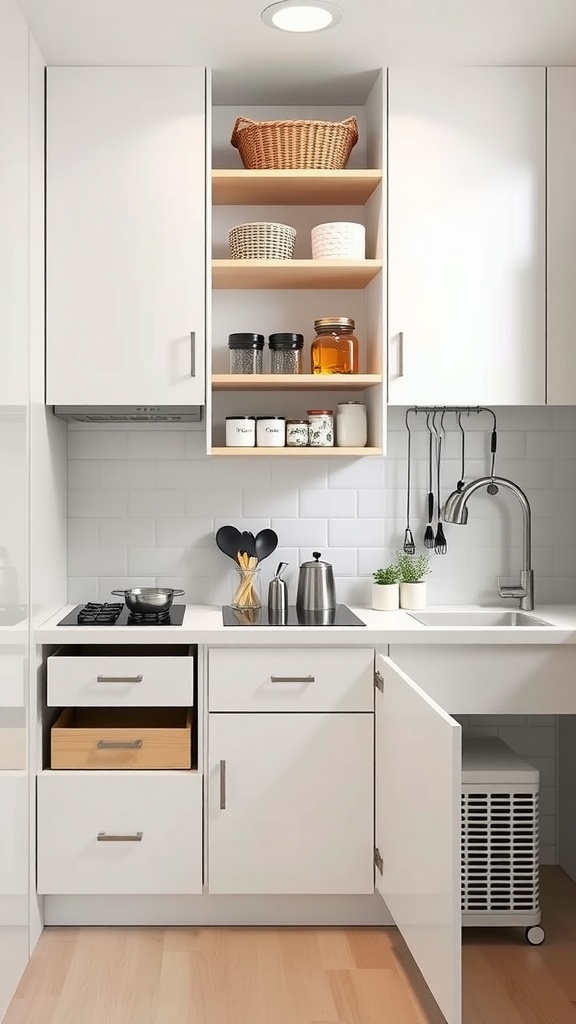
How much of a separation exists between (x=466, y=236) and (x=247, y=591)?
1309 millimetres

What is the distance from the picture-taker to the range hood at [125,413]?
10.0ft

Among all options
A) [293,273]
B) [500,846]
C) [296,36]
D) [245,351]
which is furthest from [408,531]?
[296,36]

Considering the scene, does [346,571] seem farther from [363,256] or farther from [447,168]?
[447,168]

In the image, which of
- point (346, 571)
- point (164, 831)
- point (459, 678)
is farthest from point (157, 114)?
point (164, 831)

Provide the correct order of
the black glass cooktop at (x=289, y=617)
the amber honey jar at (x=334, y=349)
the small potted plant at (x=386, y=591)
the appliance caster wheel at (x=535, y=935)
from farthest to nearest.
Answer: the small potted plant at (x=386, y=591) → the amber honey jar at (x=334, y=349) → the black glass cooktop at (x=289, y=617) → the appliance caster wheel at (x=535, y=935)

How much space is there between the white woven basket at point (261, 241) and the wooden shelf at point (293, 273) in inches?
1.6

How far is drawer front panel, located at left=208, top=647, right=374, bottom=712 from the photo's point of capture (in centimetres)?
A: 280

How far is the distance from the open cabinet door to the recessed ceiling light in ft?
5.70

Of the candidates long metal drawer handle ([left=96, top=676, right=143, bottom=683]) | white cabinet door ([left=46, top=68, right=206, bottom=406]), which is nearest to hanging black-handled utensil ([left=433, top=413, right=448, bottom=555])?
white cabinet door ([left=46, top=68, right=206, bottom=406])

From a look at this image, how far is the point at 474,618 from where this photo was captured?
3227 millimetres

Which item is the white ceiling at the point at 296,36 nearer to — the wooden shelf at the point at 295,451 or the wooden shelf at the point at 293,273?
the wooden shelf at the point at 293,273

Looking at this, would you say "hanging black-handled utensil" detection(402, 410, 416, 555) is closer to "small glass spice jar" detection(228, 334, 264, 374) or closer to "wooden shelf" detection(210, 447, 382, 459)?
"wooden shelf" detection(210, 447, 382, 459)

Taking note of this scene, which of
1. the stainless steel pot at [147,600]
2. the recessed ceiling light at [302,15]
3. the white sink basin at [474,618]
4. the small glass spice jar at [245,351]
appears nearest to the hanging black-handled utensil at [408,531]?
the white sink basin at [474,618]

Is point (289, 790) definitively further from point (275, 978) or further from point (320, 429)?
point (320, 429)
